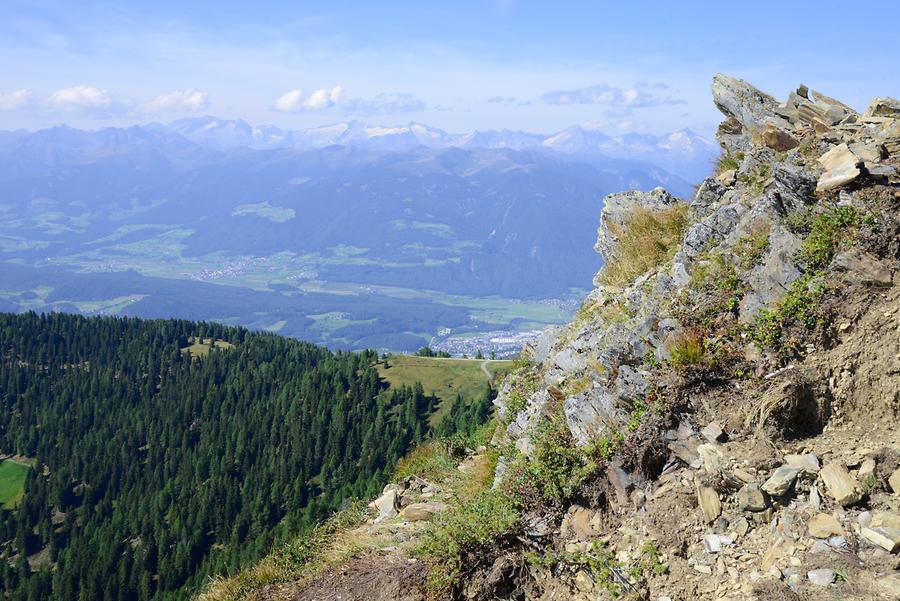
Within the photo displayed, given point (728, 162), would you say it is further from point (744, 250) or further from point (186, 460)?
point (186, 460)

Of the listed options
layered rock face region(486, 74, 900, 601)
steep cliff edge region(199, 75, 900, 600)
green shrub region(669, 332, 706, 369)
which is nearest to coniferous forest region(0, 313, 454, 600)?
steep cliff edge region(199, 75, 900, 600)

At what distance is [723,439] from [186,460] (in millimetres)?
160801

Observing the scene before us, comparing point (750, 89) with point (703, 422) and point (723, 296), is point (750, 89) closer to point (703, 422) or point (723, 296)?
point (723, 296)

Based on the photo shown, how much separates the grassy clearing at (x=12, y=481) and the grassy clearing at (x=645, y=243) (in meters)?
179

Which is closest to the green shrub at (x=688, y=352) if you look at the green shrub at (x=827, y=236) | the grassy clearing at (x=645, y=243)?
the green shrub at (x=827, y=236)

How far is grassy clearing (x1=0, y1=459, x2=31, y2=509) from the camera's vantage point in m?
152

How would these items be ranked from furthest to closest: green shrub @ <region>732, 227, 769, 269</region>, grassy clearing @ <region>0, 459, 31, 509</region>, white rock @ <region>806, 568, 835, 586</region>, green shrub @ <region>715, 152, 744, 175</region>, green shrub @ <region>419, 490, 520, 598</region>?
1. grassy clearing @ <region>0, 459, 31, 509</region>
2. green shrub @ <region>715, 152, 744, 175</region>
3. green shrub @ <region>732, 227, 769, 269</region>
4. green shrub @ <region>419, 490, 520, 598</region>
5. white rock @ <region>806, 568, 835, 586</region>

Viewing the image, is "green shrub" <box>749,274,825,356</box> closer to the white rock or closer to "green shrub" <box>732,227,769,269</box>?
"green shrub" <box>732,227,769,269</box>

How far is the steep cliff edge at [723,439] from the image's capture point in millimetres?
8641

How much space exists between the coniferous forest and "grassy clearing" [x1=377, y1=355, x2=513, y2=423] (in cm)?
479

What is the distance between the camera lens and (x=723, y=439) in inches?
397

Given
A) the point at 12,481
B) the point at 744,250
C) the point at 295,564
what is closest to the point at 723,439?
the point at 744,250

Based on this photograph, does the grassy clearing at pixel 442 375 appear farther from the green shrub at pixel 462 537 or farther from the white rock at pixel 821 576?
the white rock at pixel 821 576

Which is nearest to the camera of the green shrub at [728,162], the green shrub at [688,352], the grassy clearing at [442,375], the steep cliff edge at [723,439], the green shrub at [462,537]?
the steep cliff edge at [723,439]
